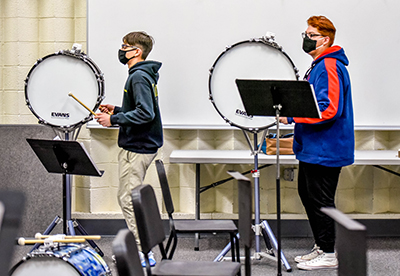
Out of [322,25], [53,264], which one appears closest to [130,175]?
[53,264]

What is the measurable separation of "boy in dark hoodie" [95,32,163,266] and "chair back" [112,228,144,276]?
166 cm

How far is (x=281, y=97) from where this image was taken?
2439mm

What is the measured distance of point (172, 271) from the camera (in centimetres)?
199

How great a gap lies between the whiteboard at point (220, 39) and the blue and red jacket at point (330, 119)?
3.03 feet

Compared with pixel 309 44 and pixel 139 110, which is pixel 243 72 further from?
pixel 139 110

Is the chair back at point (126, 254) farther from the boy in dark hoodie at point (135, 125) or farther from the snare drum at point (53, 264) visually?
the boy in dark hoodie at point (135, 125)

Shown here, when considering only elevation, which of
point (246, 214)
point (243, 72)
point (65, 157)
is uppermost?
point (243, 72)

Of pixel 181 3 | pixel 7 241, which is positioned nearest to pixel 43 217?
pixel 181 3

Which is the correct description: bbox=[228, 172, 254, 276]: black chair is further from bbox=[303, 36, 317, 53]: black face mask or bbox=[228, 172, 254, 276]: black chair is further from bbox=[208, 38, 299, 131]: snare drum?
bbox=[303, 36, 317, 53]: black face mask

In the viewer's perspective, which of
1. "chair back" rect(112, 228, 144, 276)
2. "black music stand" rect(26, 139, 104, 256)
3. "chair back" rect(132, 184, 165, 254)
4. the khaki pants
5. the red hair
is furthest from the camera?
the khaki pants

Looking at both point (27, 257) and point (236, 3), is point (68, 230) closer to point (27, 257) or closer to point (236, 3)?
point (27, 257)

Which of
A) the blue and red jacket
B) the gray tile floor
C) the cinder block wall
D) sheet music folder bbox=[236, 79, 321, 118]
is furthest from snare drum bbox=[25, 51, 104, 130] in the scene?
the blue and red jacket

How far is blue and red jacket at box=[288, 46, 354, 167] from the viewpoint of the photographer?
2719 mm

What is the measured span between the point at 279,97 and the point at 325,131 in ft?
1.70
